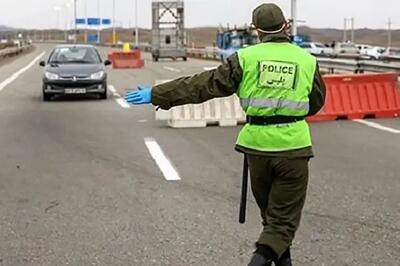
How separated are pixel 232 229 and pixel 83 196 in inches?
86.0

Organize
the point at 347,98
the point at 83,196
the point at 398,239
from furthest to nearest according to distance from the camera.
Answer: the point at 347,98 < the point at 83,196 < the point at 398,239

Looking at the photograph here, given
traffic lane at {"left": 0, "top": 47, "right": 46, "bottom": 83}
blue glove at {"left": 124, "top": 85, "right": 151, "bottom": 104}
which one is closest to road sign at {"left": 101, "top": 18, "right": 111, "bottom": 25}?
traffic lane at {"left": 0, "top": 47, "right": 46, "bottom": 83}

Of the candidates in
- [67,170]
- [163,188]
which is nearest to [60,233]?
[163,188]

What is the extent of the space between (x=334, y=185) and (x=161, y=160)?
2868 mm

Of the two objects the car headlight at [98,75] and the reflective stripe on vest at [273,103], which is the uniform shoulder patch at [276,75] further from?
the car headlight at [98,75]

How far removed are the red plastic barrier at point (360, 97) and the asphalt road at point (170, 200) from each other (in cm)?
155

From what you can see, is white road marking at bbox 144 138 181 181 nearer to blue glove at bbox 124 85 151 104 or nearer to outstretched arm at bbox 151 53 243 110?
blue glove at bbox 124 85 151 104

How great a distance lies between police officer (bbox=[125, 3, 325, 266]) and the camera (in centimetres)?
455

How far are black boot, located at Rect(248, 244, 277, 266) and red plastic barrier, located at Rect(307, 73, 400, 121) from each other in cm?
1148

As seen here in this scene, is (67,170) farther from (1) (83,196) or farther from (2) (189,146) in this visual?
(2) (189,146)

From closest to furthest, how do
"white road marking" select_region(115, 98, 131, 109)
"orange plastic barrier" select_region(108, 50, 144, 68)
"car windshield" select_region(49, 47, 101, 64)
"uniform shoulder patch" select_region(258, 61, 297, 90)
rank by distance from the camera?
1. "uniform shoulder patch" select_region(258, 61, 297, 90)
2. "white road marking" select_region(115, 98, 131, 109)
3. "car windshield" select_region(49, 47, 101, 64)
4. "orange plastic barrier" select_region(108, 50, 144, 68)

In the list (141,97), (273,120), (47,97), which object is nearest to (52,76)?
(47,97)

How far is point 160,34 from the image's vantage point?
179 ft

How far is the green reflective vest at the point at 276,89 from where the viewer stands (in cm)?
454
